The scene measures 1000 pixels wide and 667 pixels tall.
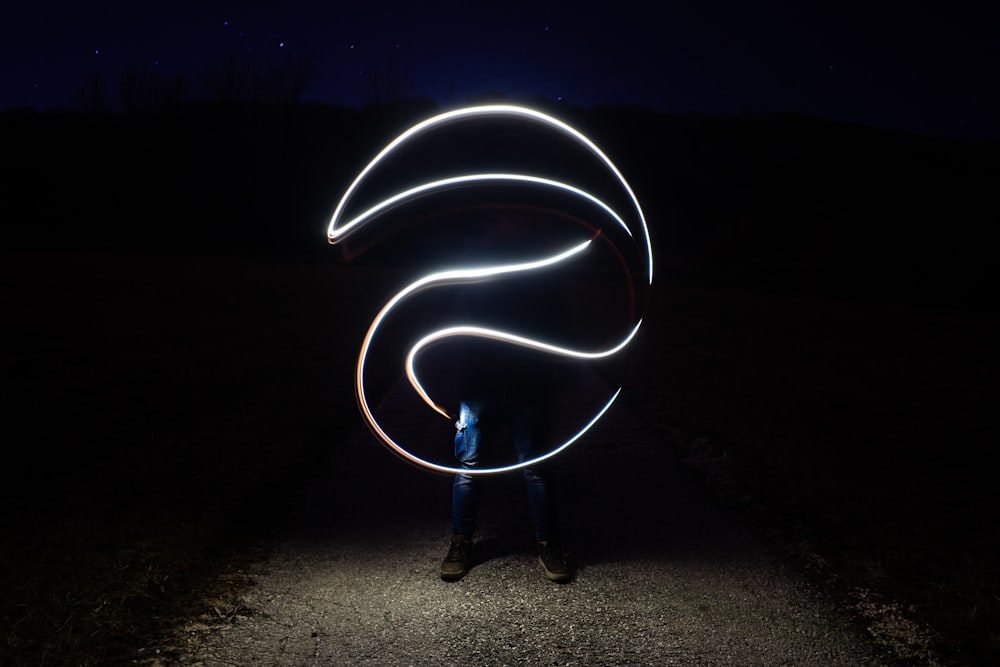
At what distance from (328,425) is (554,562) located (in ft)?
15.8

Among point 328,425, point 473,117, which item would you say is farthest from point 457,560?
point 328,425

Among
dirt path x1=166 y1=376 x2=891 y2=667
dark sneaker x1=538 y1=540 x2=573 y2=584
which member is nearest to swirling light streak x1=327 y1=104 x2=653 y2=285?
dirt path x1=166 y1=376 x2=891 y2=667

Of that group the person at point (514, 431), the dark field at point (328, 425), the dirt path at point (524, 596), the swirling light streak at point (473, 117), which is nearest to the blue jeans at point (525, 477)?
the person at point (514, 431)

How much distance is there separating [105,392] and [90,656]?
25.0ft

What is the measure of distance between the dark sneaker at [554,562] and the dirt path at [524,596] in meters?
0.06

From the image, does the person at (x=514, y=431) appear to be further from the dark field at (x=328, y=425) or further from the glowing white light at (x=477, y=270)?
the dark field at (x=328, y=425)

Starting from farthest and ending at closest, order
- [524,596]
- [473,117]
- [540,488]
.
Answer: [473,117], [540,488], [524,596]

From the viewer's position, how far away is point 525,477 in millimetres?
Result: 4660

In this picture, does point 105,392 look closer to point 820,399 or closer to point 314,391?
point 314,391

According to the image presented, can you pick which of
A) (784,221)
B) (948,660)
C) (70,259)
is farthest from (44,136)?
(948,660)

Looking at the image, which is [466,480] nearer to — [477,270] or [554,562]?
[554,562]

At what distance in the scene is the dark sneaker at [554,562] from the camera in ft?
14.5

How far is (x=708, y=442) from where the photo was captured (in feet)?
26.3

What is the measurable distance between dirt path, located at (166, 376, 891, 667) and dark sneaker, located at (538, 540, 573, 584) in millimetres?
57
